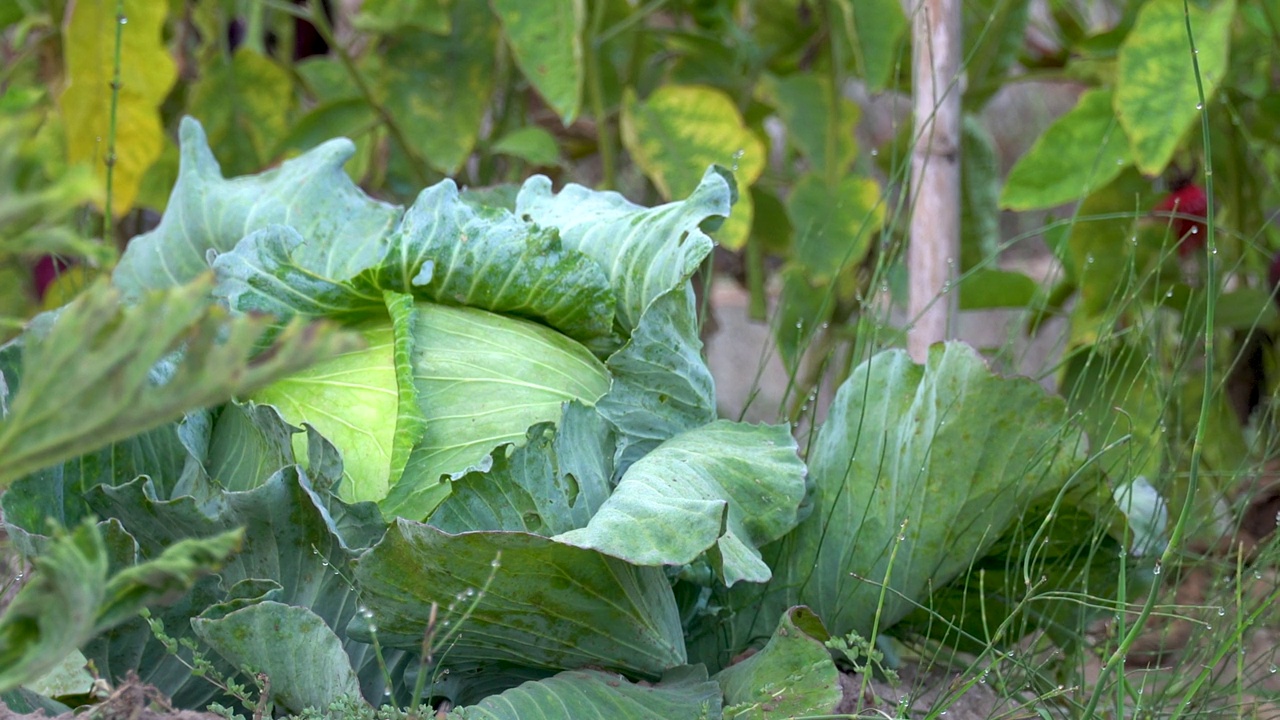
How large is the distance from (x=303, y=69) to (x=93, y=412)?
1883mm

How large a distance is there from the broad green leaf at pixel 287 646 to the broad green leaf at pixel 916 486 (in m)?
0.38

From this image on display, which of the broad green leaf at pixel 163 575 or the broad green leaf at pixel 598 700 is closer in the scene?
the broad green leaf at pixel 163 575

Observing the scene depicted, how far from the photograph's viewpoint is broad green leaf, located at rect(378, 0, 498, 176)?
1.95m

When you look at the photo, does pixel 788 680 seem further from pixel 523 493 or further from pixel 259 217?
pixel 259 217

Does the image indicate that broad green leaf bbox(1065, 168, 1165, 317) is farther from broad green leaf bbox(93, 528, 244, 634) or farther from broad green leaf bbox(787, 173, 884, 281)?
broad green leaf bbox(93, 528, 244, 634)

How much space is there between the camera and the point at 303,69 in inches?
86.4

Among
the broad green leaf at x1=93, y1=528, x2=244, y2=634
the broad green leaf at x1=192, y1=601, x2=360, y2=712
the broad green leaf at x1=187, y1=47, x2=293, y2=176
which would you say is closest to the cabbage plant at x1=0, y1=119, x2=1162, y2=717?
the broad green leaf at x1=192, y1=601, x2=360, y2=712

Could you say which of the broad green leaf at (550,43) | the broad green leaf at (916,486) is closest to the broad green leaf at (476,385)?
the broad green leaf at (916,486)

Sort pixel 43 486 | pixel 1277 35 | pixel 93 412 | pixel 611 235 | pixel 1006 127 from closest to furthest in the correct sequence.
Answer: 1. pixel 93 412
2. pixel 43 486
3. pixel 611 235
4. pixel 1277 35
5. pixel 1006 127

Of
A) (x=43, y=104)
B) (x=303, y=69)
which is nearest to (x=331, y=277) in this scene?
(x=303, y=69)

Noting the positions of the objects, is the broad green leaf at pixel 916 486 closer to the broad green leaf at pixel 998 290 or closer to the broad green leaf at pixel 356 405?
the broad green leaf at pixel 356 405

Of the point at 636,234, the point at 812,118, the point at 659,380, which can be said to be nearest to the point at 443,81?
the point at 812,118

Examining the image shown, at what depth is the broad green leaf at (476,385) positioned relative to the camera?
92cm

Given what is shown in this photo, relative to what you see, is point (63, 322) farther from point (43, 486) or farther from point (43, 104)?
point (43, 104)
